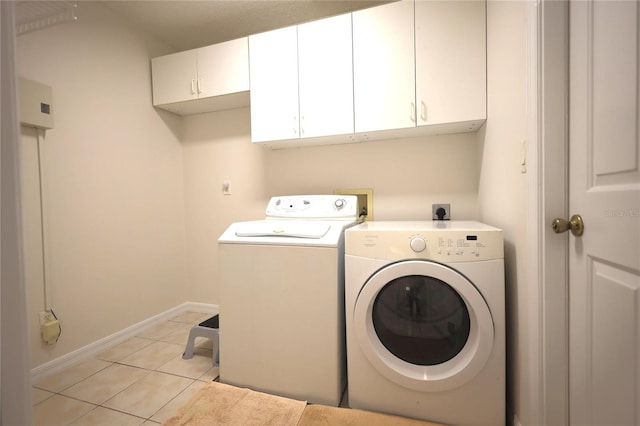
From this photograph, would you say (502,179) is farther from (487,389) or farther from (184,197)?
(184,197)

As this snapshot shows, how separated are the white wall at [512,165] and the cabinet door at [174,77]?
1.97 m

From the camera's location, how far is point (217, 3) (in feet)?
6.30


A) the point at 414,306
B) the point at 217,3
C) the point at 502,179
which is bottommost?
the point at 414,306

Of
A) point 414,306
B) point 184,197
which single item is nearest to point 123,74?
point 184,197

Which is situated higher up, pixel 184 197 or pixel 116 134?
pixel 116 134

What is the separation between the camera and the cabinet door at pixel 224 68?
1.97m

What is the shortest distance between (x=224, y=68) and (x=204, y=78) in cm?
19

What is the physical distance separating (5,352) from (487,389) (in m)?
1.47

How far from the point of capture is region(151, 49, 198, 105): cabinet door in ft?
7.04

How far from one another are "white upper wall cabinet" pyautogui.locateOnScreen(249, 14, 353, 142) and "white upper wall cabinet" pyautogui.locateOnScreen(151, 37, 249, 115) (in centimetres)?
13

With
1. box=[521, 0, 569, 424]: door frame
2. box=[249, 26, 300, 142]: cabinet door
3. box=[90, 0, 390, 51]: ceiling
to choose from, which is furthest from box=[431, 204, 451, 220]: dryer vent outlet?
box=[90, 0, 390, 51]: ceiling

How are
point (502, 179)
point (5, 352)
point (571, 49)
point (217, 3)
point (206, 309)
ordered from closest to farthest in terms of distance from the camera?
1. point (5, 352)
2. point (571, 49)
3. point (502, 179)
4. point (217, 3)
5. point (206, 309)

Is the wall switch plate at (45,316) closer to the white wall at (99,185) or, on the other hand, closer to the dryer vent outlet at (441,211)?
the white wall at (99,185)

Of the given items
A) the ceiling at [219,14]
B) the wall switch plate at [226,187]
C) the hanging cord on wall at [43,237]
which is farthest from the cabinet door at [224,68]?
the hanging cord on wall at [43,237]
